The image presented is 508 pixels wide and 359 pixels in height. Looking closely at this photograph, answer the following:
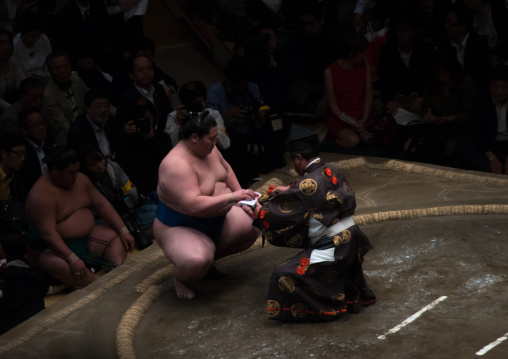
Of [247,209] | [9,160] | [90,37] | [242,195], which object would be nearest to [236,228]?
[247,209]

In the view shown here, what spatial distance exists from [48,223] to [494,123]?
9.27ft

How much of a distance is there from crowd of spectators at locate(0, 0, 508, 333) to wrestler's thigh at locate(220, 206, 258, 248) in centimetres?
86

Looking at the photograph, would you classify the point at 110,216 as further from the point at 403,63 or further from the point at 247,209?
the point at 403,63

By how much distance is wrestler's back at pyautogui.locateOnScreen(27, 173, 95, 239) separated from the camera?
3973 millimetres

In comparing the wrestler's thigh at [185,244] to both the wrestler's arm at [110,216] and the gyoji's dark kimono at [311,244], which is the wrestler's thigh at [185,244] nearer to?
the gyoji's dark kimono at [311,244]

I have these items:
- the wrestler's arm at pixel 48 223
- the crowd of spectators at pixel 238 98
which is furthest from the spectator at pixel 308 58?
the wrestler's arm at pixel 48 223

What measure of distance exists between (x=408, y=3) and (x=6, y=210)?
3205 millimetres

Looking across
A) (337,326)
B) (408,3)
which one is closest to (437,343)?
(337,326)

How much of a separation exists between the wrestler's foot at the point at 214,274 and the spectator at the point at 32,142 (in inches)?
50.4

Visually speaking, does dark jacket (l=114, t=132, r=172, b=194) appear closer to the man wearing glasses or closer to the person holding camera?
the person holding camera

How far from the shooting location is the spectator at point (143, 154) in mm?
4723

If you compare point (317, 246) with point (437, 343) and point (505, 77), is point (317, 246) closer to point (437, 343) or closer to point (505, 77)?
point (437, 343)

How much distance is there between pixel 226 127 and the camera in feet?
17.1

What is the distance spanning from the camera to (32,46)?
17.7ft
